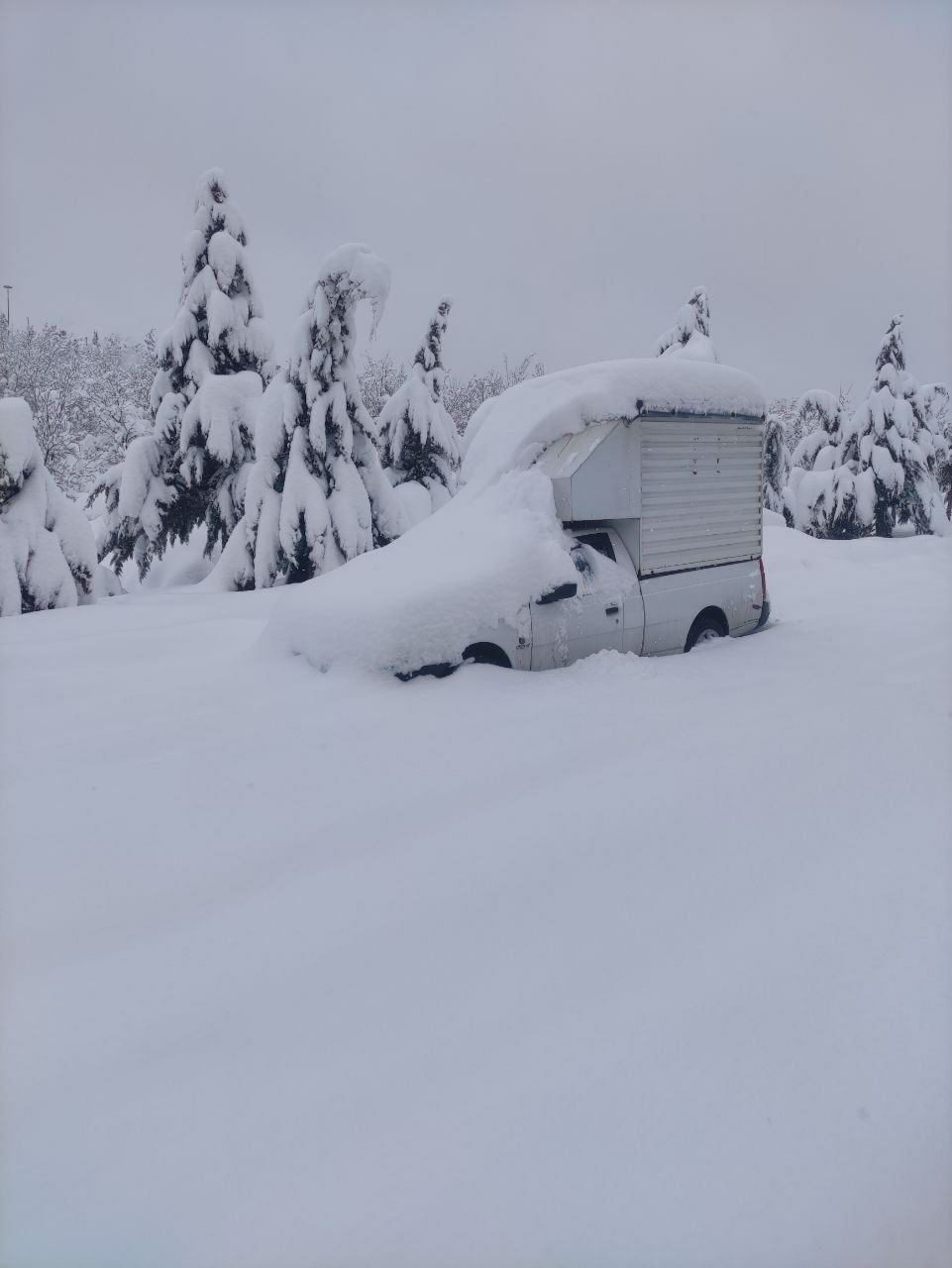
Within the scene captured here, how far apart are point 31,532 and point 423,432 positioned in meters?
9.95

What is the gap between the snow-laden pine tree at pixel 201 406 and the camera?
16.5 m

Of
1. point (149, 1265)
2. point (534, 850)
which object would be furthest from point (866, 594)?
point (149, 1265)

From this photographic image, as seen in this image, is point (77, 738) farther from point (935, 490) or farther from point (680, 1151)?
point (935, 490)

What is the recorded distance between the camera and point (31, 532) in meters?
12.2

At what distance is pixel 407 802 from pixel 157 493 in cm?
1476

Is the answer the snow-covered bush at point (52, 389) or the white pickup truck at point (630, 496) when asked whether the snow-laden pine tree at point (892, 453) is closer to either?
the white pickup truck at point (630, 496)

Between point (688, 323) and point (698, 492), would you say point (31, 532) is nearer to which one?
point (698, 492)

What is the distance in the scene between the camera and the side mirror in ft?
21.4

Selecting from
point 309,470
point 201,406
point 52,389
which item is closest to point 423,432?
point 309,470

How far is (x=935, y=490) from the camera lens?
91.8 feet

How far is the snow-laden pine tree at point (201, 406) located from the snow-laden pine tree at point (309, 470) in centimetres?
164

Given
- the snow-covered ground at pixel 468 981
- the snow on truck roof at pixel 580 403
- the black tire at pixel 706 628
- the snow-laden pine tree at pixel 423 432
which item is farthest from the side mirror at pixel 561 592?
the snow-laden pine tree at pixel 423 432

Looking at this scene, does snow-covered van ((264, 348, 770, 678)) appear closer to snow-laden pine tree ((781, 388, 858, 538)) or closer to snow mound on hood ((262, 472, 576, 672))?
snow mound on hood ((262, 472, 576, 672))

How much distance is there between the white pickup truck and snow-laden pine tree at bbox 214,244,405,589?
706 centimetres
